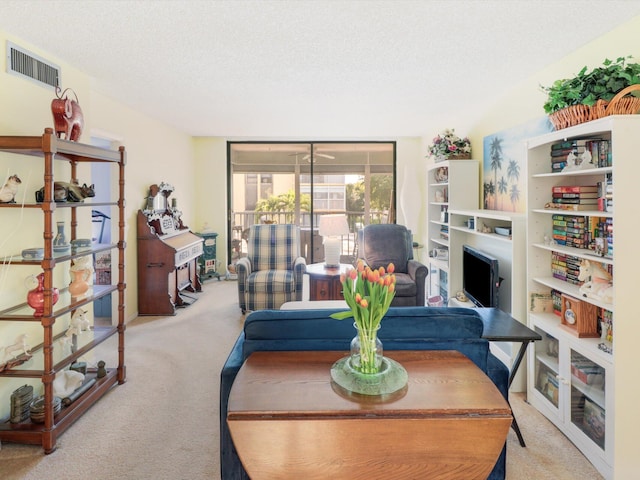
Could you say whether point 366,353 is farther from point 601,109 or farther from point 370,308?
point 601,109

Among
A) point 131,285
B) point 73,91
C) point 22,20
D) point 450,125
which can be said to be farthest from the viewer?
point 450,125

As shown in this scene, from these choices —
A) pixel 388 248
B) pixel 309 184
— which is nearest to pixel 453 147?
pixel 388 248

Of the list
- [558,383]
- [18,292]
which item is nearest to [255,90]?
[18,292]

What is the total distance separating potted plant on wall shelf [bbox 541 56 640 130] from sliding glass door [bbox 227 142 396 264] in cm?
460

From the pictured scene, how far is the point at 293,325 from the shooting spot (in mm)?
1760

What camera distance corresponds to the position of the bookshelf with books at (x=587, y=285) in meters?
1.88

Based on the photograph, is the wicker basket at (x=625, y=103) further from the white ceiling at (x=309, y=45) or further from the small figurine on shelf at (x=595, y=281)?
the small figurine on shelf at (x=595, y=281)

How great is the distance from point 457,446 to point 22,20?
9.78 feet

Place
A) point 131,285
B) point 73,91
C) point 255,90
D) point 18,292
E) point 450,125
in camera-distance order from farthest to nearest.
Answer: point 450,125 < point 131,285 < point 255,90 < point 73,91 < point 18,292

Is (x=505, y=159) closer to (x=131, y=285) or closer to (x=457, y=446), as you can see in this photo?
(x=457, y=446)

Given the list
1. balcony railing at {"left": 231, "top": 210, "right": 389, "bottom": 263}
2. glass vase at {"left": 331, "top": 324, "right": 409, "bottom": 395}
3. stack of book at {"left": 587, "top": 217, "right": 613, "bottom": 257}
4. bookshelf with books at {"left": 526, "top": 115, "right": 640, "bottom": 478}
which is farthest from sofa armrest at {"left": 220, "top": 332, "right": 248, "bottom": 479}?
balcony railing at {"left": 231, "top": 210, "right": 389, "bottom": 263}

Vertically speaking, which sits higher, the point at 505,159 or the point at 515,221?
the point at 505,159

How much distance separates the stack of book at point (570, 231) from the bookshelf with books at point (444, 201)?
1.79 meters

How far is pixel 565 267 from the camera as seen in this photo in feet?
8.25
